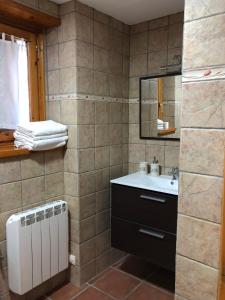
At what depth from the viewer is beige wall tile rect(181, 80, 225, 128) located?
0.93 m

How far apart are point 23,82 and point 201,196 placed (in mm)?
1591

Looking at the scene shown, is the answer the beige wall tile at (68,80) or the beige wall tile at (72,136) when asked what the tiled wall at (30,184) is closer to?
the beige wall tile at (72,136)

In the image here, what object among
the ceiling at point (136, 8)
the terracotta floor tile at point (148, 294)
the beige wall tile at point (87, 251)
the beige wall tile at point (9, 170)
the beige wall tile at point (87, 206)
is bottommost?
the terracotta floor tile at point (148, 294)

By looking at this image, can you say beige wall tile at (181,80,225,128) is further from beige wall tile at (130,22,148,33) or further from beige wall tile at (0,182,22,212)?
beige wall tile at (130,22,148,33)

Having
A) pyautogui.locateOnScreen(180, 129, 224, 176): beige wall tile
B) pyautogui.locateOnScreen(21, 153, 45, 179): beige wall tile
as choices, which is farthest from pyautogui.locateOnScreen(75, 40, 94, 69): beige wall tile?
pyautogui.locateOnScreen(180, 129, 224, 176): beige wall tile

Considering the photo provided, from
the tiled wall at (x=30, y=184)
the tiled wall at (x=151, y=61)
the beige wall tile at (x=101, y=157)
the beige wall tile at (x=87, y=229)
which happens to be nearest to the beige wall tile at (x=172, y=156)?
the tiled wall at (x=151, y=61)

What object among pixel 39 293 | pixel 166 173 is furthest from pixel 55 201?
pixel 166 173

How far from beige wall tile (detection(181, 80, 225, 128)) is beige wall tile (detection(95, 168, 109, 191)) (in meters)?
1.28

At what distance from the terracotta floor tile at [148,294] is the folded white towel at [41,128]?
1406mm

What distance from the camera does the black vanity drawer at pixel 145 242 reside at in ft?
6.18

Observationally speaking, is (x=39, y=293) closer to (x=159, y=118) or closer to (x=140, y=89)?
(x=159, y=118)

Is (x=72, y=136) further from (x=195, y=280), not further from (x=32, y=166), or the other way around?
(x=195, y=280)

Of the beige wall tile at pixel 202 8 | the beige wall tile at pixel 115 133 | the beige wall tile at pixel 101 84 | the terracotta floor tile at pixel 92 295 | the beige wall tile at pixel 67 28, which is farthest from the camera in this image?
the beige wall tile at pixel 115 133

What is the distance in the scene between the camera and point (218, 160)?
0.94 m
